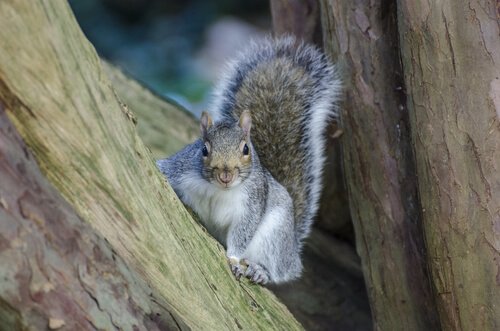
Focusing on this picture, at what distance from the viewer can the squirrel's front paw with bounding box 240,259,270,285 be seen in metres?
1.89

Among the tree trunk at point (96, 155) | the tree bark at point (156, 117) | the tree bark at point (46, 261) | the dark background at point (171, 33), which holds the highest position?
the dark background at point (171, 33)

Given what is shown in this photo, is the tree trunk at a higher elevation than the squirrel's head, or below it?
below

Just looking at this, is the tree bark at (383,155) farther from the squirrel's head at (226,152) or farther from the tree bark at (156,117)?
the tree bark at (156,117)

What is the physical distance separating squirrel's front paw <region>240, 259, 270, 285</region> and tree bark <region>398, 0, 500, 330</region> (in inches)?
14.4

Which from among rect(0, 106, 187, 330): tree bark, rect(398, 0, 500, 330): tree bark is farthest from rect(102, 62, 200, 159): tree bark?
rect(0, 106, 187, 330): tree bark

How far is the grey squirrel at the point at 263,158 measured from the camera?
188 cm

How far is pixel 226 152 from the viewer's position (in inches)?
72.3

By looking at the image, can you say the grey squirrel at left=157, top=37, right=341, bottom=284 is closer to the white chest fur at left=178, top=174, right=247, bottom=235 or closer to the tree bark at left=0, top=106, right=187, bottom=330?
the white chest fur at left=178, top=174, right=247, bottom=235

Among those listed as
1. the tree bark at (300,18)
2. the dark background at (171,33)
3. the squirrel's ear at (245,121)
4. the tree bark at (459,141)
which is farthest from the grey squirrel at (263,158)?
the dark background at (171,33)

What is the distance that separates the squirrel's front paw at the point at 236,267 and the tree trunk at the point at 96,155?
205 mm

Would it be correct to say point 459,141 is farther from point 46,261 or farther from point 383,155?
point 46,261

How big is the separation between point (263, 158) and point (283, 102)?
0.15 meters

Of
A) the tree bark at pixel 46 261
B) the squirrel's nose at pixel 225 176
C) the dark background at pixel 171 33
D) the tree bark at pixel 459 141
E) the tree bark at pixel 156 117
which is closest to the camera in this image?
the tree bark at pixel 46 261

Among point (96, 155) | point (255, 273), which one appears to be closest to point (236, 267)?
point (255, 273)
